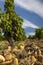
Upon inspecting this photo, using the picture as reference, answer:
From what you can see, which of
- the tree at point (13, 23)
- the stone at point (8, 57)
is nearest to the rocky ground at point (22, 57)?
the stone at point (8, 57)

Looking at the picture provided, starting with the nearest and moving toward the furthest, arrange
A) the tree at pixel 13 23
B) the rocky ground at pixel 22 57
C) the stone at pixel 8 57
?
the rocky ground at pixel 22 57, the stone at pixel 8 57, the tree at pixel 13 23

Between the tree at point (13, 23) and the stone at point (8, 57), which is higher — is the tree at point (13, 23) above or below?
above

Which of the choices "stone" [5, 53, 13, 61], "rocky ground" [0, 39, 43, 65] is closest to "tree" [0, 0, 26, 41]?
"rocky ground" [0, 39, 43, 65]

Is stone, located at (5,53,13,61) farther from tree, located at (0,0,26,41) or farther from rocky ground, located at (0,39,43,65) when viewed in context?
tree, located at (0,0,26,41)

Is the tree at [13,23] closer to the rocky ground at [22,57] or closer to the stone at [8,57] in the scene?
the rocky ground at [22,57]

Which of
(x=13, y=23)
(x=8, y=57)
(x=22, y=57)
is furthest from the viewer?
(x=13, y=23)

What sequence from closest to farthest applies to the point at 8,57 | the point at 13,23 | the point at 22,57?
1. the point at 8,57
2. the point at 22,57
3. the point at 13,23

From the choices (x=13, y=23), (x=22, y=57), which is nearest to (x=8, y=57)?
(x=22, y=57)

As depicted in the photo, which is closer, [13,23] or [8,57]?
[8,57]

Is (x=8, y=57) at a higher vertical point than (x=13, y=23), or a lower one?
lower

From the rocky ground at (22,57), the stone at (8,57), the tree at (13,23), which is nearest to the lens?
the rocky ground at (22,57)

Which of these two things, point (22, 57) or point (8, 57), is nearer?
point (8, 57)

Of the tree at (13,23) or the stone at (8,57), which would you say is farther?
the tree at (13,23)

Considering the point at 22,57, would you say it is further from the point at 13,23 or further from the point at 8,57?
the point at 13,23
